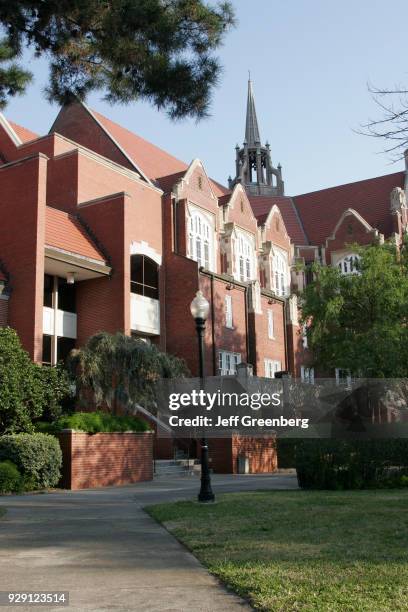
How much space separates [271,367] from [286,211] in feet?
78.2

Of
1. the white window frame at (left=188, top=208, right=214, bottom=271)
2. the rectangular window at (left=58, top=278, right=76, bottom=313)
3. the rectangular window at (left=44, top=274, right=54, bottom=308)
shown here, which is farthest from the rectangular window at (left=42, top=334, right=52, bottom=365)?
the white window frame at (left=188, top=208, right=214, bottom=271)

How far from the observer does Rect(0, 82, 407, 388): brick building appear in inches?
992

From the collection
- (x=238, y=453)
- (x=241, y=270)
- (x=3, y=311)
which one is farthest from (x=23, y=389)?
(x=241, y=270)

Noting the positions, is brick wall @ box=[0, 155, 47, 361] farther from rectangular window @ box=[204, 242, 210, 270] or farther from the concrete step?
rectangular window @ box=[204, 242, 210, 270]

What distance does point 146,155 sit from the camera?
39438 millimetres

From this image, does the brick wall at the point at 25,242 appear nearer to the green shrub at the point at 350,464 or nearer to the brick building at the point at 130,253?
the brick building at the point at 130,253

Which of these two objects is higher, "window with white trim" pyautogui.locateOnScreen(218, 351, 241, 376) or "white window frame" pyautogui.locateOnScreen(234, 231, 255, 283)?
"white window frame" pyautogui.locateOnScreen(234, 231, 255, 283)

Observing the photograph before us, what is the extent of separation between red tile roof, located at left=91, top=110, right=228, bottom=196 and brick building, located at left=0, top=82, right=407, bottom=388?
100 millimetres

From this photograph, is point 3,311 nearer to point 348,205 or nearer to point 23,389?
point 23,389

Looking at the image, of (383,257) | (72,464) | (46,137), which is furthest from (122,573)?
(46,137)

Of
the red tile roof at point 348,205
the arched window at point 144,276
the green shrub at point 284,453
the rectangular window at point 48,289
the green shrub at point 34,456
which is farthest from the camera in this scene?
the red tile roof at point 348,205

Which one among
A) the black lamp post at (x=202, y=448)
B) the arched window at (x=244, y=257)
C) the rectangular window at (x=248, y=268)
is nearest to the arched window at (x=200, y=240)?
the arched window at (x=244, y=257)

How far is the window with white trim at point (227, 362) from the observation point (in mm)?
31469

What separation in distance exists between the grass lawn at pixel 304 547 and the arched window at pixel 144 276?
56.8 ft
